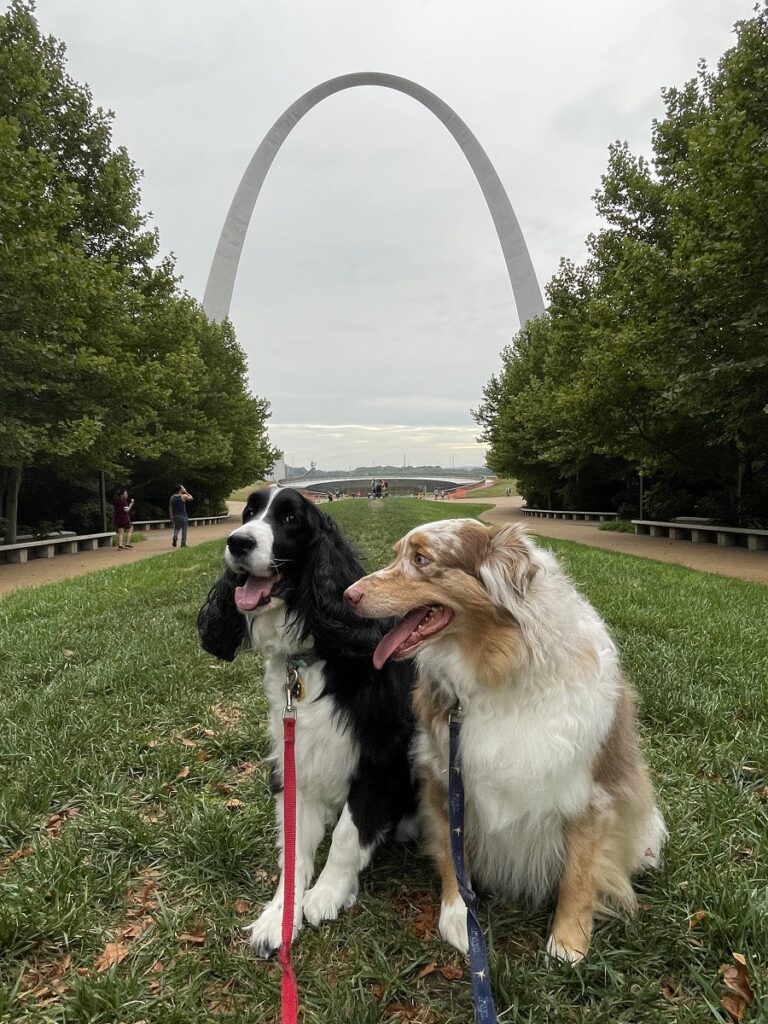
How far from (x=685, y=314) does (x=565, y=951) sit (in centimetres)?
1355

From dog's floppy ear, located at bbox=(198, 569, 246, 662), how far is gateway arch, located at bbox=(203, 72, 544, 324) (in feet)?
152

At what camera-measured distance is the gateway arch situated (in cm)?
4628

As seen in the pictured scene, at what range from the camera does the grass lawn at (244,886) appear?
1.97 metres

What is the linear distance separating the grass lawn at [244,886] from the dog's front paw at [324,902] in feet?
0.15

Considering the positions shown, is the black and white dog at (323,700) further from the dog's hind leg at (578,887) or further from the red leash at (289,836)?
the dog's hind leg at (578,887)

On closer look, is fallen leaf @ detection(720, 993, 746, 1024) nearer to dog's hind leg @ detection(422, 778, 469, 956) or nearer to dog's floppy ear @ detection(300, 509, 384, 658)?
dog's hind leg @ detection(422, 778, 469, 956)

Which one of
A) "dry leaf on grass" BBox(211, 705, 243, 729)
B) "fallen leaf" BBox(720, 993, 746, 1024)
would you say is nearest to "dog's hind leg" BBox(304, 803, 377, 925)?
"fallen leaf" BBox(720, 993, 746, 1024)

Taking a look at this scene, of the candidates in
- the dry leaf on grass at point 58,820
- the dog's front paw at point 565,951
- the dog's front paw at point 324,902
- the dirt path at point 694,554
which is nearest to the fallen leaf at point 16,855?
the dry leaf on grass at point 58,820

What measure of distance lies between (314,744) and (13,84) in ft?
61.6

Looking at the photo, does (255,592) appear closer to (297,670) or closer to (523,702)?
(297,670)

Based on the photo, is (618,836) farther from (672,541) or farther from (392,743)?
(672,541)

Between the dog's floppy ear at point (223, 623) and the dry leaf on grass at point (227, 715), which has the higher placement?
the dog's floppy ear at point (223, 623)

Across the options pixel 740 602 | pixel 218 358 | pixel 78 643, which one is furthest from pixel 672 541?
pixel 218 358

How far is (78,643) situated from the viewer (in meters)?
6.27
